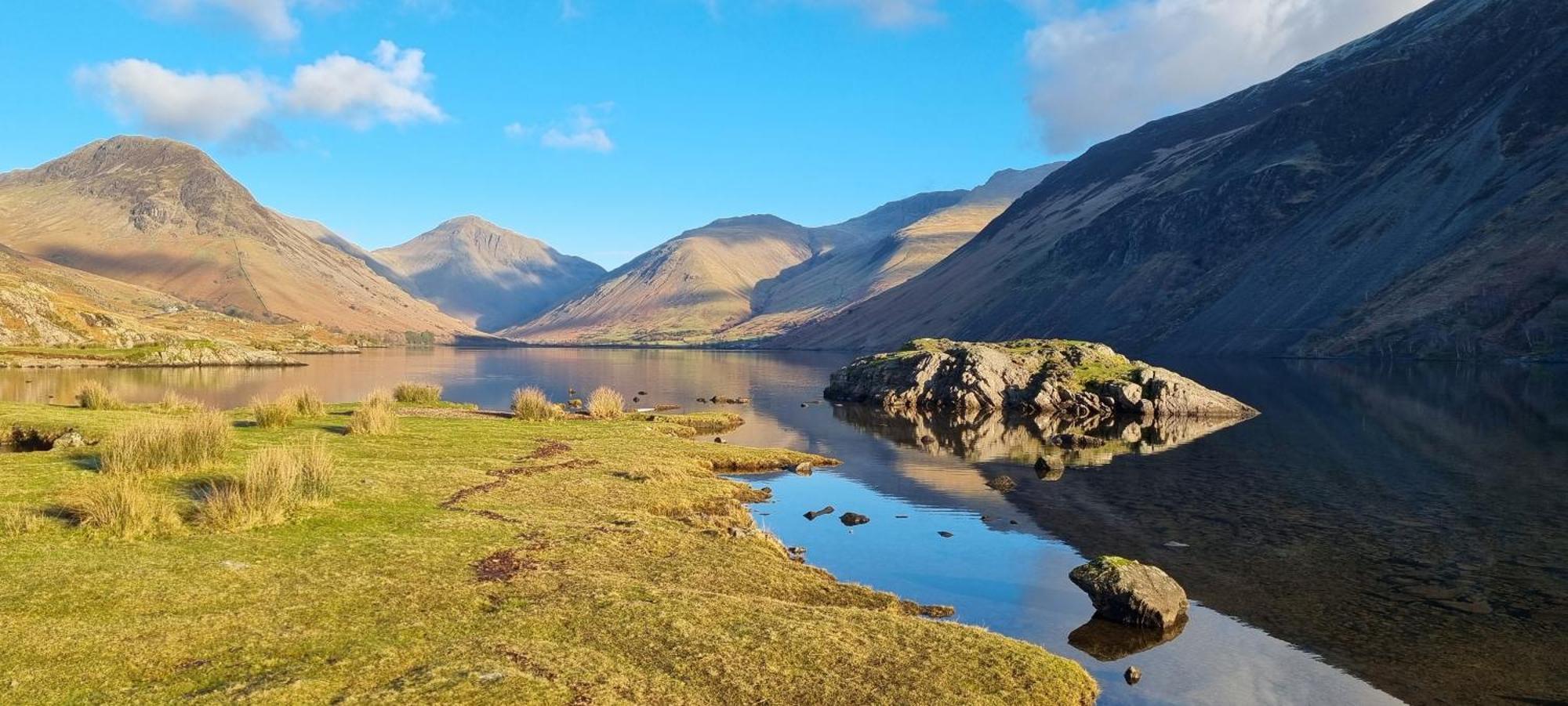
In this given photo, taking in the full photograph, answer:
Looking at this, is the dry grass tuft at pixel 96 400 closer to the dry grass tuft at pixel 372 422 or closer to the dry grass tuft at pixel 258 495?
the dry grass tuft at pixel 372 422

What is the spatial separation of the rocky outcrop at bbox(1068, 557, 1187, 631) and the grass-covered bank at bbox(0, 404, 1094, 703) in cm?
500

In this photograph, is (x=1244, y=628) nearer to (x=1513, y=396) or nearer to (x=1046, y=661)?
(x=1046, y=661)

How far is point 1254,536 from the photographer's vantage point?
26.8m

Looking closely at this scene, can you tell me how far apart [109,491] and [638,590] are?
11595 mm

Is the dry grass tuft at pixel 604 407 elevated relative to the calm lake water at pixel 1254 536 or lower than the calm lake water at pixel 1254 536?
elevated

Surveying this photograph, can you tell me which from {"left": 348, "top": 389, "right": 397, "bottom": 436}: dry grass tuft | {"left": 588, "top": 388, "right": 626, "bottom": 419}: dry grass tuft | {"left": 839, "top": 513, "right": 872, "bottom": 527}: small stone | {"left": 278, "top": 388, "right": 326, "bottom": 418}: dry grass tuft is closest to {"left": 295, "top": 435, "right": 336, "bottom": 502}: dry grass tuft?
{"left": 348, "top": 389, "right": 397, "bottom": 436}: dry grass tuft

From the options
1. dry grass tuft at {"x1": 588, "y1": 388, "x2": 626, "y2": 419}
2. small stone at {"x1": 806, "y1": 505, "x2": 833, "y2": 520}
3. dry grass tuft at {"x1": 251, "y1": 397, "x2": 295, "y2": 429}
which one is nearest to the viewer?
small stone at {"x1": 806, "y1": 505, "x2": 833, "y2": 520}

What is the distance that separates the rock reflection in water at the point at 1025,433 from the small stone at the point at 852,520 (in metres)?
13.1

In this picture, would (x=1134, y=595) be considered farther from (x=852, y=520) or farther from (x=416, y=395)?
(x=416, y=395)

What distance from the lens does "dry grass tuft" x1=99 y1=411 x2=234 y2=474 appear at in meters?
20.9

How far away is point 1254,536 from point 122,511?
30163 mm

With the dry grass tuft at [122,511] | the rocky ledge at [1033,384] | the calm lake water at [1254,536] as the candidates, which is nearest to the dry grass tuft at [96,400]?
the dry grass tuft at [122,511]

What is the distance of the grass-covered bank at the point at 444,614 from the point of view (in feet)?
36.4

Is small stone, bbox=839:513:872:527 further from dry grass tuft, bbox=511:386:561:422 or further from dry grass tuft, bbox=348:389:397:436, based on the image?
dry grass tuft, bbox=511:386:561:422
